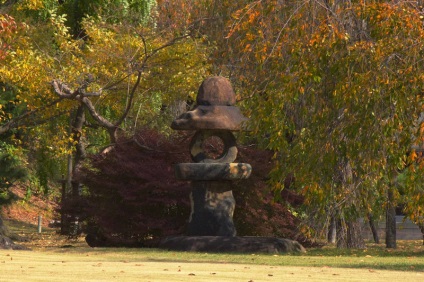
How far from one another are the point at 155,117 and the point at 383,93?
660 inches

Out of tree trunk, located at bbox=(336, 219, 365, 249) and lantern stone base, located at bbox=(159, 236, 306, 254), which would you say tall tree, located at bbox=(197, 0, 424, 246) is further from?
tree trunk, located at bbox=(336, 219, 365, 249)

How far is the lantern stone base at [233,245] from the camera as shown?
22406 millimetres

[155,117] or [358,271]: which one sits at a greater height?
[155,117]

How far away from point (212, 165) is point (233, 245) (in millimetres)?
2150

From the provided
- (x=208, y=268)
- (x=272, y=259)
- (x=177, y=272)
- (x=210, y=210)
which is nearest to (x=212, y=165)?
(x=210, y=210)

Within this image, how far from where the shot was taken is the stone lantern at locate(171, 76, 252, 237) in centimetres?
2362

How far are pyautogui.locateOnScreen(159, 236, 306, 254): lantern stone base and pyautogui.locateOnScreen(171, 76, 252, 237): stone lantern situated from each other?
95cm

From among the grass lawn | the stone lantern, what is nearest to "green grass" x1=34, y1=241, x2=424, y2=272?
the grass lawn

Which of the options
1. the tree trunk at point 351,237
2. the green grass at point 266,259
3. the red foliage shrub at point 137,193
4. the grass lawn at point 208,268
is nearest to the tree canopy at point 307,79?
the green grass at point 266,259

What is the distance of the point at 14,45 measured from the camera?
30500 mm

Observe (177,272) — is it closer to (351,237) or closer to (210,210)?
(210,210)

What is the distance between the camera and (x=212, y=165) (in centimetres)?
2370

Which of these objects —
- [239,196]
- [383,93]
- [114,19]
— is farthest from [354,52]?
[114,19]

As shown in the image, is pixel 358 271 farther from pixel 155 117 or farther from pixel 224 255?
pixel 155 117
